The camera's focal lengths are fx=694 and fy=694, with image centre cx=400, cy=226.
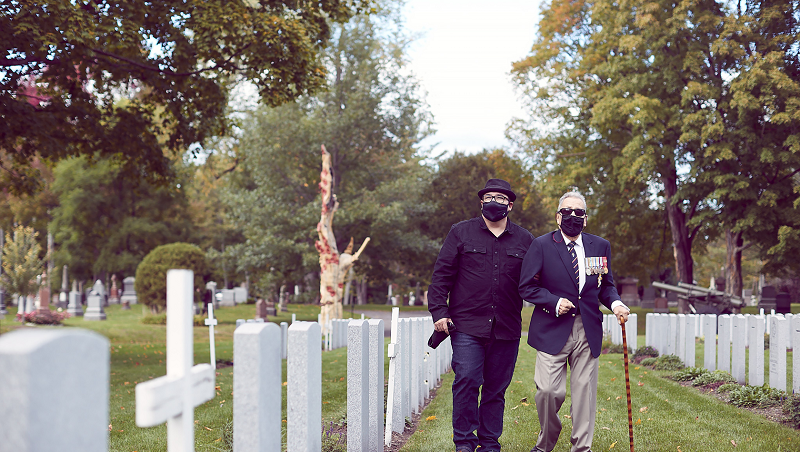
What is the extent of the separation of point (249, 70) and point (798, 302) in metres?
41.1

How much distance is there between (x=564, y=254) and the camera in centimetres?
541

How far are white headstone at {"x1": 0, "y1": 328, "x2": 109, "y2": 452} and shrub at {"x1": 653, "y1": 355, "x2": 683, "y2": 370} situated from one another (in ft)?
40.0

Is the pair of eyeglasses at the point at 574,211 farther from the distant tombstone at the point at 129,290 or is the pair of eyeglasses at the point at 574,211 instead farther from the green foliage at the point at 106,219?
the distant tombstone at the point at 129,290

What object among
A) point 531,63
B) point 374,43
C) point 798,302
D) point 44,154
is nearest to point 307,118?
point 374,43

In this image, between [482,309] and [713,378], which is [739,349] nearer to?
[713,378]

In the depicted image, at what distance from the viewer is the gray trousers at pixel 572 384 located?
17.1 ft

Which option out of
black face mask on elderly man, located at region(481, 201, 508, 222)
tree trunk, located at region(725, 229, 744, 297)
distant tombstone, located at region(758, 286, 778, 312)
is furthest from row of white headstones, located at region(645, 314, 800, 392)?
distant tombstone, located at region(758, 286, 778, 312)

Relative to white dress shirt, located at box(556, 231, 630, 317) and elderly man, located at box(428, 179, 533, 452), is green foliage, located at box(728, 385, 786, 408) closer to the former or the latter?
white dress shirt, located at box(556, 231, 630, 317)

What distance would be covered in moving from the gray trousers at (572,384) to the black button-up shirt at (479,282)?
44 centimetres

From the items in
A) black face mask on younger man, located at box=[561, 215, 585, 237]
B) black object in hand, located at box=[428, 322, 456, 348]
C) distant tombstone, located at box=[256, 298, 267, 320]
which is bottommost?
distant tombstone, located at box=[256, 298, 267, 320]

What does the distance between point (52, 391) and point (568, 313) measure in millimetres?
4374

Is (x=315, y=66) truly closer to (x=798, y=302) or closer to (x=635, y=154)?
(x=635, y=154)

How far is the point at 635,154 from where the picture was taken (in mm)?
23141

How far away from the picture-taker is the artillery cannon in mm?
23484
